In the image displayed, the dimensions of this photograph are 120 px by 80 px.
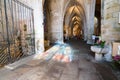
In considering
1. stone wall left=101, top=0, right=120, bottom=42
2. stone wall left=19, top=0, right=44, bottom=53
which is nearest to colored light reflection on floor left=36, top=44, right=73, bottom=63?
stone wall left=19, top=0, right=44, bottom=53

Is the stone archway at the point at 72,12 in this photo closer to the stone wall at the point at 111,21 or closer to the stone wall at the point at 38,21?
the stone wall at the point at 38,21

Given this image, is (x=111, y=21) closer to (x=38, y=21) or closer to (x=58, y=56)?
(x=58, y=56)

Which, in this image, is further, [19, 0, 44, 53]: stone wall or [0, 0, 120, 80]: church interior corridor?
[19, 0, 44, 53]: stone wall

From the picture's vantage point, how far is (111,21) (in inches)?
120

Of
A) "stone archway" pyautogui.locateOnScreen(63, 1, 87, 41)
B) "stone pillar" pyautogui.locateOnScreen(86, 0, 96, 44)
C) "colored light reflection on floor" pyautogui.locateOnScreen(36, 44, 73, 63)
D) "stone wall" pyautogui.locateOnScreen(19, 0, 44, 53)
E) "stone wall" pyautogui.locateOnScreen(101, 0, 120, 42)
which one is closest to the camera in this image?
"stone wall" pyautogui.locateOnScreen(101, 0, 120, 42)

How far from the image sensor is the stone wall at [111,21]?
2.93 metres

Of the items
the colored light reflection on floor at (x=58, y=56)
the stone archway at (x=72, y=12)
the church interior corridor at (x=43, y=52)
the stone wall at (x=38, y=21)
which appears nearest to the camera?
the church interior corridor at (x=43, y=52)

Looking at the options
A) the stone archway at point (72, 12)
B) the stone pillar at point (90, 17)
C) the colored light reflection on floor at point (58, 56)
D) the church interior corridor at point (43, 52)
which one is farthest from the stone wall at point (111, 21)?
the stone archway at point (72, 12)

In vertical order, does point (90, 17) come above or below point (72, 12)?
below

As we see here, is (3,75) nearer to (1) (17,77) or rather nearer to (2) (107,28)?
(1) (17,77)

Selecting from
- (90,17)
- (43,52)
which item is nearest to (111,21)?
(43,52)

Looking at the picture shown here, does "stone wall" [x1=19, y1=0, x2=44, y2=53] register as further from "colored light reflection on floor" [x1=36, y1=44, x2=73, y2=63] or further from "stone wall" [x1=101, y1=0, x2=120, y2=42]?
"stone wall" [x1=101, y1=0, x2=120, y2=42]

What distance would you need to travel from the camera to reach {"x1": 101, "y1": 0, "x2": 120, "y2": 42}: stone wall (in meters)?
2.93

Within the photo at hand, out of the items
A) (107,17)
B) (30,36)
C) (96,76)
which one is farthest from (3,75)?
(107,17)
